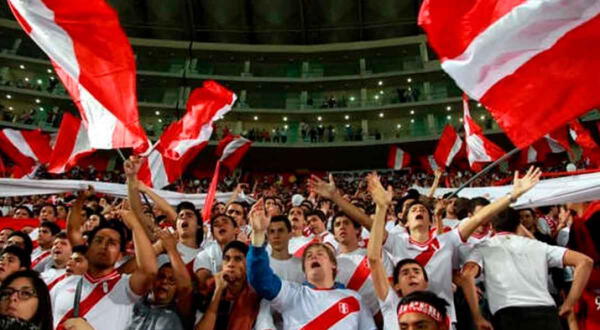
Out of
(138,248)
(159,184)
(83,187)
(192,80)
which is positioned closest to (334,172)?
(192,80)

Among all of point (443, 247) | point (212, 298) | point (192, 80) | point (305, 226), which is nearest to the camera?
point (212, 298)

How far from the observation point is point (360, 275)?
12.0ft

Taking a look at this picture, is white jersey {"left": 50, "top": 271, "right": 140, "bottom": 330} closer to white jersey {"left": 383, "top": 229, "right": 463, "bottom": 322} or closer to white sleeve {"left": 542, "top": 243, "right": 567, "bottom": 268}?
white jersey {"left": 383, "top": 229, "right": 463, "bottom": 322}

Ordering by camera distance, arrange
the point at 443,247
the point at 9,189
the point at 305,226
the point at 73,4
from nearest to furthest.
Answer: the point at 443,247
the point at 73,4
the point at 9,189
the point at 305,226

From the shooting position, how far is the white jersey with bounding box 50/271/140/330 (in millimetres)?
3035

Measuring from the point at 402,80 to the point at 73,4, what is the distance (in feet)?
83.7

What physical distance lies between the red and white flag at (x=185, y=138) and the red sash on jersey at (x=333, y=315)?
198 inches

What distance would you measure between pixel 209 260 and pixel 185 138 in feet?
13.3

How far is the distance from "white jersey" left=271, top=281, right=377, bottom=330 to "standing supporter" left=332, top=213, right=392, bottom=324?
0.35 m

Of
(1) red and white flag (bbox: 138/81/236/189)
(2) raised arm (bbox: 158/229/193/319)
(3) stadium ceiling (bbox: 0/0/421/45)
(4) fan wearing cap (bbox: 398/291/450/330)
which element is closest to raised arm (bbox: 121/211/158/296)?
(2) raised arm (bbox: 158/229/193/319)

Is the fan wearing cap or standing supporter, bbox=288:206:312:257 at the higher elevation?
standing supporter, bbox=288:206:312:257

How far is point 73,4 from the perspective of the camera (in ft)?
13.7

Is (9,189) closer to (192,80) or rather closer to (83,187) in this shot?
(83,187)

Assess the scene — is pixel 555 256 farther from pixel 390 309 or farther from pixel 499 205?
pixel 390 309
